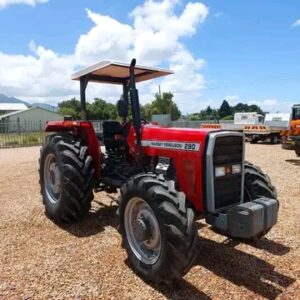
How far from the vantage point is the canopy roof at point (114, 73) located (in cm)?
530

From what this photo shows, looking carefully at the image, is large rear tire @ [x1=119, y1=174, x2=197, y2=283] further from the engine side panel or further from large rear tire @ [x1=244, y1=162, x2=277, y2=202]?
large rear tire @ [x1=244, y1=162, x2=277, y2=202]

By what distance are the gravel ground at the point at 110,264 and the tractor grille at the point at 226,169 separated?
0.71 metres

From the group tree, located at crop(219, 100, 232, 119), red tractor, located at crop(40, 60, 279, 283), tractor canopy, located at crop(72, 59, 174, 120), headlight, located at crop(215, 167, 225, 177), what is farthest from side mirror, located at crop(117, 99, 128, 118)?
tree, located at crop(219, 100, 232, 119)

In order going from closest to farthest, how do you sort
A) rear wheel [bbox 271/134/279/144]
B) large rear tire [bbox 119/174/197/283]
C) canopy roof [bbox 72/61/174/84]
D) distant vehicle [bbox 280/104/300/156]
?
large rear tire [bbox 119/174/197/283]
canopy roof [bbox 72/61/174/84]
distant vehicle [bbox 280/104/300/156]
rear wheel [bbox 271/134/279/144]

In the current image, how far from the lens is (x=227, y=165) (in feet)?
14.0

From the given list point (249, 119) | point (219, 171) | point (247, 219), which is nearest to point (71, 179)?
point (219, 171)

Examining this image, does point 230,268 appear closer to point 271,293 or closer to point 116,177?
point 271,293

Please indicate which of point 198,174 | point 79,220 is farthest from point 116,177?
point 198,174

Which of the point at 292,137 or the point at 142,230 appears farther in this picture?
the point at 292,137

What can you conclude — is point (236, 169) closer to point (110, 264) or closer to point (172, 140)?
point (172, 140)

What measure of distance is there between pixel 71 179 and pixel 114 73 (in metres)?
1.83

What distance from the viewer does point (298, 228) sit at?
5.51 metres

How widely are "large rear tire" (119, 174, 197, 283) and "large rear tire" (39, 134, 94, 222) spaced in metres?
1.27

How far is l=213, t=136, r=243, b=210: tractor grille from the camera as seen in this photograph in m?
4.16
